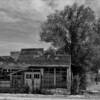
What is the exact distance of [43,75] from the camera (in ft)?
80.9

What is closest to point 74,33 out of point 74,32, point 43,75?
point 74,32

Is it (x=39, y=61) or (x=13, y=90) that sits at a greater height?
(x=39, y=61)

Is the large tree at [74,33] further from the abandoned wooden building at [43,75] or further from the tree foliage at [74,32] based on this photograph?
the abandoned wooden building at [43,75]

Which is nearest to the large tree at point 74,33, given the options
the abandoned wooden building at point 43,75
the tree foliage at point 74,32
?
the tree foliage at point 74,32

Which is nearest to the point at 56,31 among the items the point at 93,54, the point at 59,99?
the point at 93,54

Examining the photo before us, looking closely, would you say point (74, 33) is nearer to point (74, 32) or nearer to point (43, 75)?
point (74, 32)

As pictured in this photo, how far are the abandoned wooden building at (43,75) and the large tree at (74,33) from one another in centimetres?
540

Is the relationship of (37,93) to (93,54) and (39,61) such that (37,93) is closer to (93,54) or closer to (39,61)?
(39,61)

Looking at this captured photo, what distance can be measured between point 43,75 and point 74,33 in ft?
32.7

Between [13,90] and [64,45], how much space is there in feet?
37.0

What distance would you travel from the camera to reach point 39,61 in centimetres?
2553

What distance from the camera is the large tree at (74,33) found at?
30.2m

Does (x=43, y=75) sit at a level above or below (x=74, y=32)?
below

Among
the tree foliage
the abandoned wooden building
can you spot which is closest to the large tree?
the tree foliage
